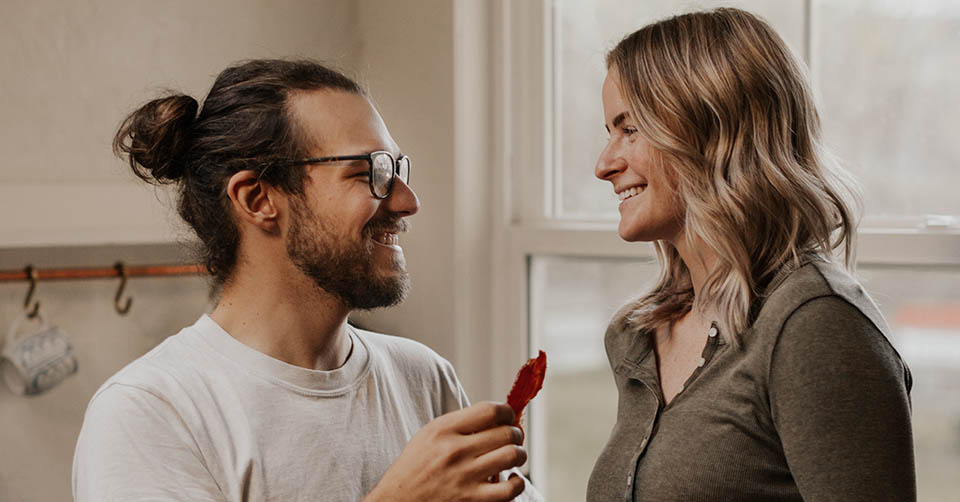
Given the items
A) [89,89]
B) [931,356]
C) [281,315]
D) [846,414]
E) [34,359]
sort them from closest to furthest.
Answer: [846,414], [281,315], [931,356], [34,359], [89,89]

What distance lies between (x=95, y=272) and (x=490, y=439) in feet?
5.04

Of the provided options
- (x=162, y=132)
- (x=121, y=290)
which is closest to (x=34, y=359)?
(x=121, y=290)

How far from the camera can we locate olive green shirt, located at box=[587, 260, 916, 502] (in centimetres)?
121

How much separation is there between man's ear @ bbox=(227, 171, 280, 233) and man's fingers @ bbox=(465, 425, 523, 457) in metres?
0.44

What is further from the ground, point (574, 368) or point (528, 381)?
point (528, 381)

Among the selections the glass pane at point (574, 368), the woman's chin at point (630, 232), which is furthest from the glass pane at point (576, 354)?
the woman's chin at point (630, 232)

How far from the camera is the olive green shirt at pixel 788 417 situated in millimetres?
1205

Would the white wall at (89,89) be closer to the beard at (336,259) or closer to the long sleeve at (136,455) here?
the beard at (336,259)

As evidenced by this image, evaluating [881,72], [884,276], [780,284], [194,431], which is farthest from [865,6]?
[194,431]

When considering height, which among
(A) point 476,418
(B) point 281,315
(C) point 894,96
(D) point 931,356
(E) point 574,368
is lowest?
(E) point 574,368

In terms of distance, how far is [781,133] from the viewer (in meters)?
1.40

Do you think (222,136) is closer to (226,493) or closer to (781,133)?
(226,493)

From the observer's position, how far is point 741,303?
1.36 m

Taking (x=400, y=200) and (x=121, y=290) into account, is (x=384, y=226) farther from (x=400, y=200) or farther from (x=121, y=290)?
(x=121, y=290)
